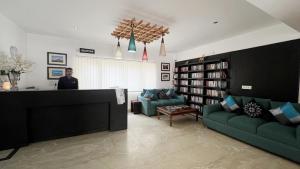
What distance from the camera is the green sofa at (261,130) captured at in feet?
7.73

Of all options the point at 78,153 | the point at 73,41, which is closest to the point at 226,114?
the point at 78,153

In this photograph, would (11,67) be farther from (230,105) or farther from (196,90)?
(196,90)

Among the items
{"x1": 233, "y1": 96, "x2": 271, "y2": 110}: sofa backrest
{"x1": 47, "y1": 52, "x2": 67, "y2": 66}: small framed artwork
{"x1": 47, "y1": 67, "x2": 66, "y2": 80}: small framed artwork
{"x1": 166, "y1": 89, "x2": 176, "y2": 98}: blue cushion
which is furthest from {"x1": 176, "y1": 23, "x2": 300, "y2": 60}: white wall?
{"x1": 47, "y1": 67, "x2": 66, "y2": 80}: small framed artwork

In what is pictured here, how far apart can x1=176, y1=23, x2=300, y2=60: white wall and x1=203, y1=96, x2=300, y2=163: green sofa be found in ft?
5.03

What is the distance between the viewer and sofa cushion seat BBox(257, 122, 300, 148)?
2357 millimetres

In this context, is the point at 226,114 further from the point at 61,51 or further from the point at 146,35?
the point at 61,51

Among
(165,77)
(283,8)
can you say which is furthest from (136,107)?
(283,8)

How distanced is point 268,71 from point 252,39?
3.24 ft

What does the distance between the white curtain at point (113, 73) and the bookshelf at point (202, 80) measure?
1269 mm

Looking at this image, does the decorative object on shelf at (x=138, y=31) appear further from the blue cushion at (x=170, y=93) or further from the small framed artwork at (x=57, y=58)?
the blue cushion at (x=170, y=93)

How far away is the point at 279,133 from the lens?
2.50 m

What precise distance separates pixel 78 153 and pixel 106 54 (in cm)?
379

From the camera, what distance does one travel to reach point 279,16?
2.23 m

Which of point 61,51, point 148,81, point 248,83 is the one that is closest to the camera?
point 248,83
